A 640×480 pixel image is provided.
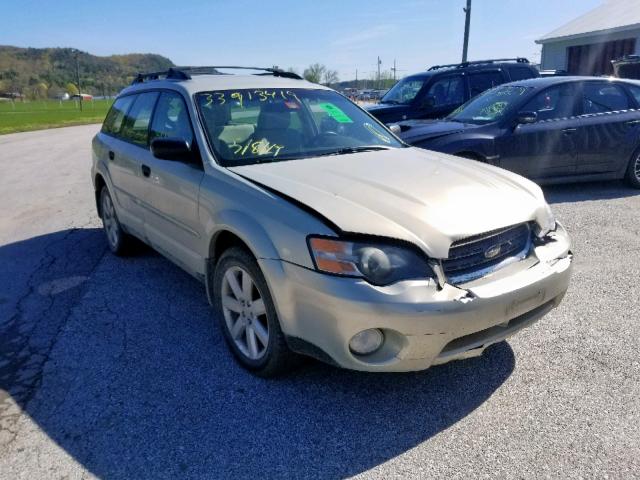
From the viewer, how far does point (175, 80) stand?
4.25m

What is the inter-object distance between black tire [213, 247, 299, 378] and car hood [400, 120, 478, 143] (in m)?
Answer: 4.16

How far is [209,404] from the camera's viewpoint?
9.34ft

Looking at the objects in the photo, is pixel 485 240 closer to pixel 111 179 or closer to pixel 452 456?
pixel 452 456

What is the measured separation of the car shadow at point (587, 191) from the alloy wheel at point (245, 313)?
532 centimetres

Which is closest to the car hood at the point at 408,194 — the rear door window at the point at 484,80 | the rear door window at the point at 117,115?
the rear door window at the point at 117,115

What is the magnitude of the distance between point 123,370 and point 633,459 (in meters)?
2.72

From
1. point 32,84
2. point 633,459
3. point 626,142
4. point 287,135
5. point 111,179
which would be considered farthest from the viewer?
point 32,84

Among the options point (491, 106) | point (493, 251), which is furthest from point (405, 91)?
point (493, 251)

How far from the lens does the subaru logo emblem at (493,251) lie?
273 centimetres

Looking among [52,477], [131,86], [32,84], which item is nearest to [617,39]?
[131,86]

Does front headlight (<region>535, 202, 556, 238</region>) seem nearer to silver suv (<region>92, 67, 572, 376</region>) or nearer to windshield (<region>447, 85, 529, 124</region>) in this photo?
silver suv (<region>92, 67, 572, 376</region>)

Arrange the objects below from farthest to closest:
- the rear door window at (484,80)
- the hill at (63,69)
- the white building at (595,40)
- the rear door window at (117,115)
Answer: the hill at (63,69)
the white building at (595,40)
the rear door window at (484,80)
the rear door window at (117,115)

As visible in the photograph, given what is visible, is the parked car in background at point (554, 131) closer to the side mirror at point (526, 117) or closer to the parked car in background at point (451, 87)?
the side mirror at point (526, 117)

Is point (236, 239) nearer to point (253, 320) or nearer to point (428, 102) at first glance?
point (253, 320)
